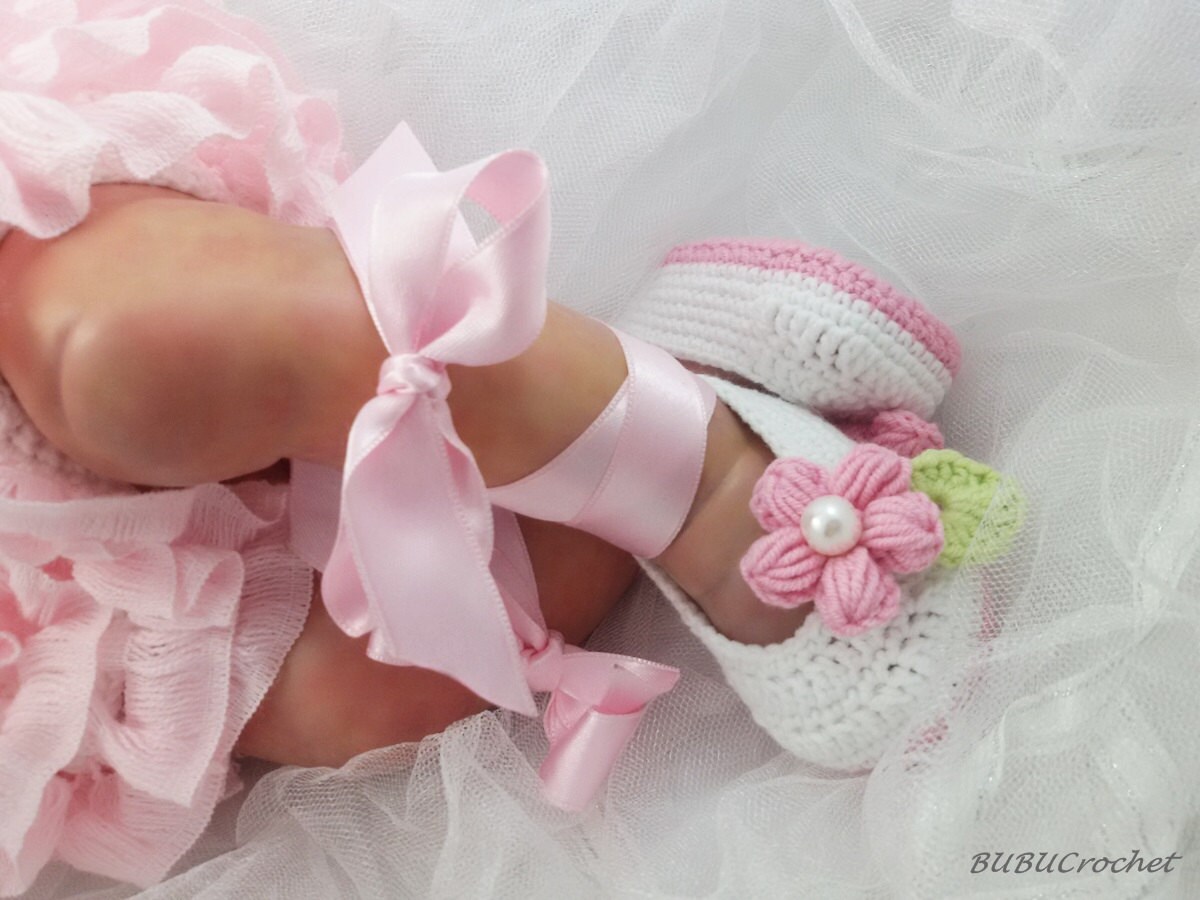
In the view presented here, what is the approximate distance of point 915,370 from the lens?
2.71ft

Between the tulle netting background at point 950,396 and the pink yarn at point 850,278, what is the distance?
0.07 metres

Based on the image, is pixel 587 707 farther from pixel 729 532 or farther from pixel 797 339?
pixel 797 339

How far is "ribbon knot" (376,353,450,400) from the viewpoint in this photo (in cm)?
63

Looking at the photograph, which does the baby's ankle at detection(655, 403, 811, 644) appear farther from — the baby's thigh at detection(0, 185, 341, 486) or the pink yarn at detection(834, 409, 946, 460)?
the baby's thigh at detection(0, 185, 341, 486)

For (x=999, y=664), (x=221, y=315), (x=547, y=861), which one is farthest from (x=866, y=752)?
(x=221, y=315)

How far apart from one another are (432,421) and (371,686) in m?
0.28

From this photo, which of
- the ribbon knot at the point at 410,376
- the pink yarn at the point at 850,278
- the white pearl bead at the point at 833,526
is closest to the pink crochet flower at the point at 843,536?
the white pearl bead at the point at 833,526

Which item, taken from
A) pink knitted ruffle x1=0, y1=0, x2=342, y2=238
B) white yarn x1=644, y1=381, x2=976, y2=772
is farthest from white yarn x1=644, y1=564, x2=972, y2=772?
pink knitted ruffle x1=0, y1=0, x2=342, y2=238

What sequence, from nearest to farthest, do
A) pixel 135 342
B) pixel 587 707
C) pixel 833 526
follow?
pixel 135 342 < pixel 833 526 < pixel 587 707

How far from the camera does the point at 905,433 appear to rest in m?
0.83

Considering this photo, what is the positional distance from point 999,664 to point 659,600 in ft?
1.06

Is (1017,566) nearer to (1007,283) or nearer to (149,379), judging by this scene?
(1007,283)

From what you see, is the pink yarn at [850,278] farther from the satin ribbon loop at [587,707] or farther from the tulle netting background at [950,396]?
the satin ribbon loop at [587,707]

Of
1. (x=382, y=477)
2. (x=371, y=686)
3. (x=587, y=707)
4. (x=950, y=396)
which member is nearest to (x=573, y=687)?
(x=587, y=707)
